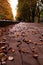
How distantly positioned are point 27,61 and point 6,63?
301 mm

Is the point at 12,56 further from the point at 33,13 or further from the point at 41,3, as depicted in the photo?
the point at 33,13

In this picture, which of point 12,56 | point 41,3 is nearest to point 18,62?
point 12,56

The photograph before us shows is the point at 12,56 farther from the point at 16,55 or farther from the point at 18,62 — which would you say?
the point at 18,62

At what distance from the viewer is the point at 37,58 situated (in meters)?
2.50

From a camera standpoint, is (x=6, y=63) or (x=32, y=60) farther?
(x=32, y=60)

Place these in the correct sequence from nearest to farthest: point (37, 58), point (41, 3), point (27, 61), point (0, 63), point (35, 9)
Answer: point (0, 63) → point (27, 61) → point (37, 58) → point (41, 3) → point (35, 9)

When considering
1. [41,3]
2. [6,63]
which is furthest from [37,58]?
[41,3]

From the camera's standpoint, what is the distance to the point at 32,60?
240cm

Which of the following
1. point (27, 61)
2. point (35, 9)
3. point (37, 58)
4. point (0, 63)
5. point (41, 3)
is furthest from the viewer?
point (35, 9)

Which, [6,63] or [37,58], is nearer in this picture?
[6,63]

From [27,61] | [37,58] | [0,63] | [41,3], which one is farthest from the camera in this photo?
[41,3]

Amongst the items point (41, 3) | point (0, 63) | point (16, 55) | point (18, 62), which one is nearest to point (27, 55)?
point (16, 55)

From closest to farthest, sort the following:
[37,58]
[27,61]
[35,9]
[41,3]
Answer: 1. [27,61]
2. [37,58]
3. [41,3]
4. [35,9]

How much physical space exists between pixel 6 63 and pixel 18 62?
0.16 metres
